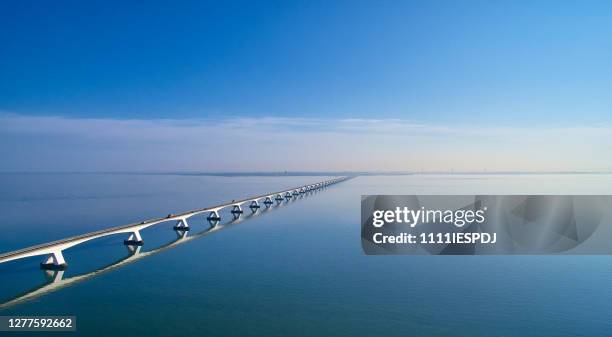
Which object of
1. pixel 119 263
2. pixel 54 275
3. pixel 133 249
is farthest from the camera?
pixel 133 249

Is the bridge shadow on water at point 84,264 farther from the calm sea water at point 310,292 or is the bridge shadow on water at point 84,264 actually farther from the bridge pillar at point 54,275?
the calm sea water at point 310,292

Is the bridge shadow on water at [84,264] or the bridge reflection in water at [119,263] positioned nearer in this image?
the bridge reflection in water at [119,263]

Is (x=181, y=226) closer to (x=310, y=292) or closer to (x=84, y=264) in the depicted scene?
(x=84, y=264)

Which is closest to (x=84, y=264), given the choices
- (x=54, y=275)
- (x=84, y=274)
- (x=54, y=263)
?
(x=54, y=263)

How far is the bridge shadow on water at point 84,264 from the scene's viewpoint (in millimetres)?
27172

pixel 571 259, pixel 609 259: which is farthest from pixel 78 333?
pixel 609 259

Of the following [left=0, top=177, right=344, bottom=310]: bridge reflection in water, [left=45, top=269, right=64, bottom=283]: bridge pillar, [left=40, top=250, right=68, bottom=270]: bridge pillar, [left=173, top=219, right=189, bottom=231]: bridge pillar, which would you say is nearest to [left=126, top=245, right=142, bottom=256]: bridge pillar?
[left=0, top=177, right=344, bottom=310]: bridge reflection in water

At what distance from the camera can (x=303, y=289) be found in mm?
26203

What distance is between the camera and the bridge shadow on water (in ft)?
89.1

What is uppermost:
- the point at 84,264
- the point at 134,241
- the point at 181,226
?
the point at 181,226

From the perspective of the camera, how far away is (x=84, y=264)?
3497 centimetres

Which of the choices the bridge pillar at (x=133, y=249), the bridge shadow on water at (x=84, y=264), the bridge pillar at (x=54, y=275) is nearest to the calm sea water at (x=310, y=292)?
the bridge shadow on water at (x=84, y=264)

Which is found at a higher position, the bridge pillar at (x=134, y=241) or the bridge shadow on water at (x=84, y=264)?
the bridge pillar at (x=134, y=241)

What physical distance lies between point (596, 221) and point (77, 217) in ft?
277
